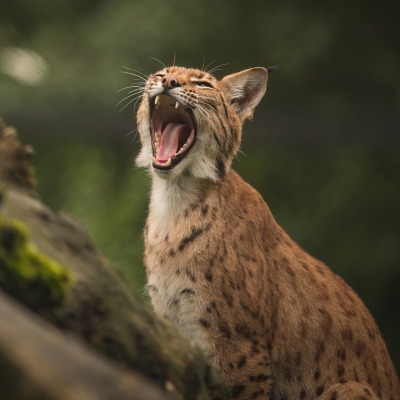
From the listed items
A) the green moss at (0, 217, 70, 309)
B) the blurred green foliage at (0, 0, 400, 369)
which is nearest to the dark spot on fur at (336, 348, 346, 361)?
the green moss at (0, 217, 70, 309)

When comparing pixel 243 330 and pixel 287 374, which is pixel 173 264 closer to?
pixel 243 330

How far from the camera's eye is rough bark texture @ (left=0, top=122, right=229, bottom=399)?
10.3 feet

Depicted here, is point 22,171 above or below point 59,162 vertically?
below

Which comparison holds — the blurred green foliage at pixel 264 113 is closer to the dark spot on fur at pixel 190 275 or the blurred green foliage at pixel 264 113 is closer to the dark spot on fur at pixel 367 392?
the dark spot on fur at pixel 190 275

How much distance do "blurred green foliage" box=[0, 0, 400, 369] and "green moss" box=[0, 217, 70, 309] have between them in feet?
24.0

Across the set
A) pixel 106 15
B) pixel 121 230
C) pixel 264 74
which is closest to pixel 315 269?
pixel 264 74

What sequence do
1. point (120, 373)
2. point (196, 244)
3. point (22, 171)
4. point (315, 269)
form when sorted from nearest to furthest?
point (120, 373), point (22, 171), point (196, 244), point (315, 269)

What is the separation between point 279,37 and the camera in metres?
12.8

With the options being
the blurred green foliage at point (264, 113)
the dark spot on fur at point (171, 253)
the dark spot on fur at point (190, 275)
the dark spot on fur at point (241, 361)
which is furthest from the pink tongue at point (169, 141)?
the blurred green foliage at point (264, 113)

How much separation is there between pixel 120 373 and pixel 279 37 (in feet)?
32.8

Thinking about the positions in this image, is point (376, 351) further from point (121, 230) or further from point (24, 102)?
point (24, 102)

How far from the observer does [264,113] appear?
11.8 m

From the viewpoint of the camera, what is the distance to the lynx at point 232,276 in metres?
→ 5.65

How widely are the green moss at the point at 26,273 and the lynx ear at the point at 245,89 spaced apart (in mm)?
2827
